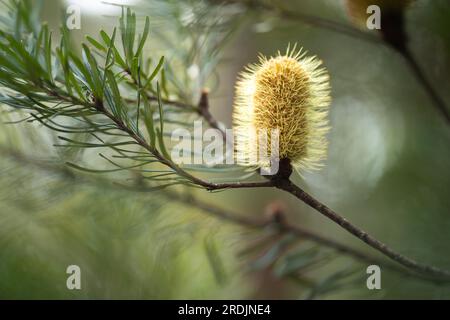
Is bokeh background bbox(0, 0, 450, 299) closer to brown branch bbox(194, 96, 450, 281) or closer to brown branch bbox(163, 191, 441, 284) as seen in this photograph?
brown branch bbox(163, 191, 441, 284)

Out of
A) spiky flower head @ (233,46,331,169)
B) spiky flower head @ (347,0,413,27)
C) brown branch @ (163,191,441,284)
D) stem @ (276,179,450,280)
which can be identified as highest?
spiky flower head @ (347,0,413,27)

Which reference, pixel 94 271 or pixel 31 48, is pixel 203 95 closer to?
pixel 31 48

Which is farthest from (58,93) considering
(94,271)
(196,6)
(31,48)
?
(94,271)

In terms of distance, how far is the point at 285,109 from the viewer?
374mm

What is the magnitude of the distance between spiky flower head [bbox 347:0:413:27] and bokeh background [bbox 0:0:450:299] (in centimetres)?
17

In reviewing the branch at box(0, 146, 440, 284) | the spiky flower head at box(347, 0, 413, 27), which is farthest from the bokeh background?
the spiky flower head at box(347, 0, 413, 27)

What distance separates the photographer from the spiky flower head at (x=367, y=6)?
49 cm

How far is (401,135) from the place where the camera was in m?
0.95

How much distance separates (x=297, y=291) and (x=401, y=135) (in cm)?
40

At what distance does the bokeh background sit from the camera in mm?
654

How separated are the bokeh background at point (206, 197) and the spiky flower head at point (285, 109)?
0.22 metres

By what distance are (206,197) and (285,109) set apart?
746 mm

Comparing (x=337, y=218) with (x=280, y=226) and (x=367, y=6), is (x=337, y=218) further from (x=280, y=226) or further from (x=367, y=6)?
(x=280, y=226)

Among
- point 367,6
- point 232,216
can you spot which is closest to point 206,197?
point 232,216
